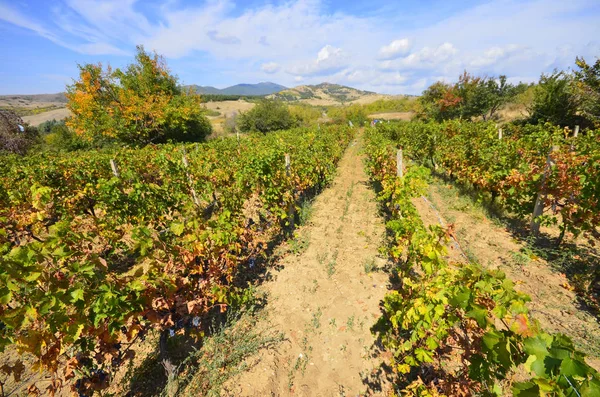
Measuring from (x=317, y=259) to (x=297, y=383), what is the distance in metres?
2.48

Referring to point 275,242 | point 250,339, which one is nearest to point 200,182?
point 275,242

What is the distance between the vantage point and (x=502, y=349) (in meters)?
1.51

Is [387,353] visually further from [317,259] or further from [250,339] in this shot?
[317,259]

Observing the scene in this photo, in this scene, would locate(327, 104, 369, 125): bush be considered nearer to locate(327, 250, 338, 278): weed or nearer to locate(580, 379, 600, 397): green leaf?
locate(327, 250, 338, 278): weed

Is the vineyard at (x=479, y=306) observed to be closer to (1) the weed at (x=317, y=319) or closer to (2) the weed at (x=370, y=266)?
(2) the weed at (x=370, y=266)

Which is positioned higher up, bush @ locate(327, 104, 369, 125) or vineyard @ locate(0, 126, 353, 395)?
bush @ locate(327, 104, 369, 125)

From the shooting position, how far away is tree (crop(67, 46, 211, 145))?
2300 cm

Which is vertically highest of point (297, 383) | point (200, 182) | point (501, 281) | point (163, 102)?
point (163, 102)

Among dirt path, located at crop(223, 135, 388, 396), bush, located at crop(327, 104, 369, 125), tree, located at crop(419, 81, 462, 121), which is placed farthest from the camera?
bush, located at crop(327, 104, 369, 125)

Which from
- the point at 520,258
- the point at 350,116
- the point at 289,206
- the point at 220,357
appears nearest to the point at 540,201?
the point at 520,258

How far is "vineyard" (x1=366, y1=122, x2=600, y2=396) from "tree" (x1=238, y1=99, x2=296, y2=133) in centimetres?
2906

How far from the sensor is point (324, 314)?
3906 mm

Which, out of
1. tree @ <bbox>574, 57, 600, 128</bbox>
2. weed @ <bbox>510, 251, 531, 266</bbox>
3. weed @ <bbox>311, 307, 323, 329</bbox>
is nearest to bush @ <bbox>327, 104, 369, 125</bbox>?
tree @ <bbox>574, 57, 600, 128</bbox>

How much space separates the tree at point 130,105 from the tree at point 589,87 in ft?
96.6
